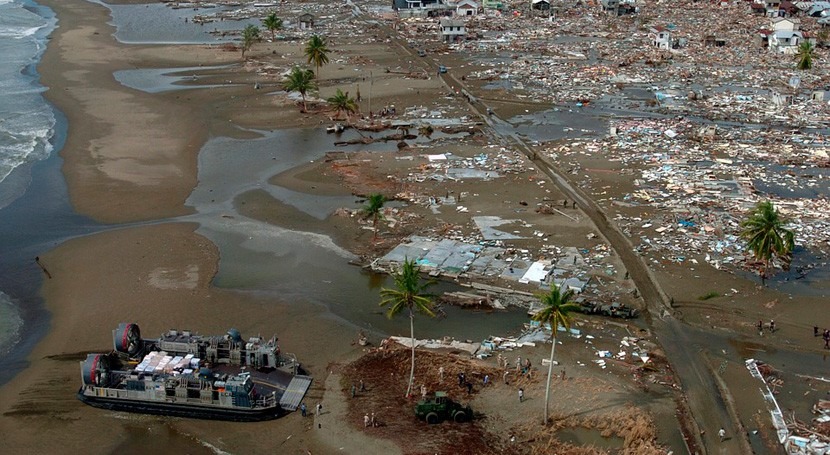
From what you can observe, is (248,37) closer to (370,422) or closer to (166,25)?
(166,25)

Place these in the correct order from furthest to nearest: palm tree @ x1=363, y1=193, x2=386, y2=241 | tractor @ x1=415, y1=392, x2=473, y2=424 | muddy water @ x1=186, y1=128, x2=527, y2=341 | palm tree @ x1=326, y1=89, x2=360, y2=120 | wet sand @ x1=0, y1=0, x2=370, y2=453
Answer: palm tree @ x1=326, y1=89, x2=360, y2=120 → palm tree @ x1=363, y1=193, x2=386, y2=241 → muddy water @ x1=186, y1=128, x2=527, y2=341 → wet sand @ x1=0, y1=0, x2=370, y2=453 → tractor @ x1=415, y1=392, x2=473, y2=424

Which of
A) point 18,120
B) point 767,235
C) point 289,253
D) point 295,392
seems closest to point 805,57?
point 767,235

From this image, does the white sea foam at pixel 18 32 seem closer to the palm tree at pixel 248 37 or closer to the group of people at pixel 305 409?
the palm tree at pixel 248 37

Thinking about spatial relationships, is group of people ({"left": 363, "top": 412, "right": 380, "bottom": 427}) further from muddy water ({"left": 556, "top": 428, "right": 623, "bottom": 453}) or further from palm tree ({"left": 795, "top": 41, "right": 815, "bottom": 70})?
palm tree ({"left": 795, "top": 41, "right": 815, "bottom": 70})

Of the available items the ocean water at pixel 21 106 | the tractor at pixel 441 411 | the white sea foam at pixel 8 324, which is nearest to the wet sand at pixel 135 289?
the white sea foam at pixel 8 324

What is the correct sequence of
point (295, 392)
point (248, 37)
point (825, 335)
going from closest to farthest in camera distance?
1. point (295, 392)
2. point (825, 335)
3. point (248, 37)

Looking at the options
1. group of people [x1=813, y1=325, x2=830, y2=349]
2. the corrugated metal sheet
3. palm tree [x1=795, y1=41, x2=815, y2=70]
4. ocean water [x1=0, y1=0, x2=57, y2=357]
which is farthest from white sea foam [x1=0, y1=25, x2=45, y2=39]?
group of people [x1=813, y1=325, x2=830, y2=349]
